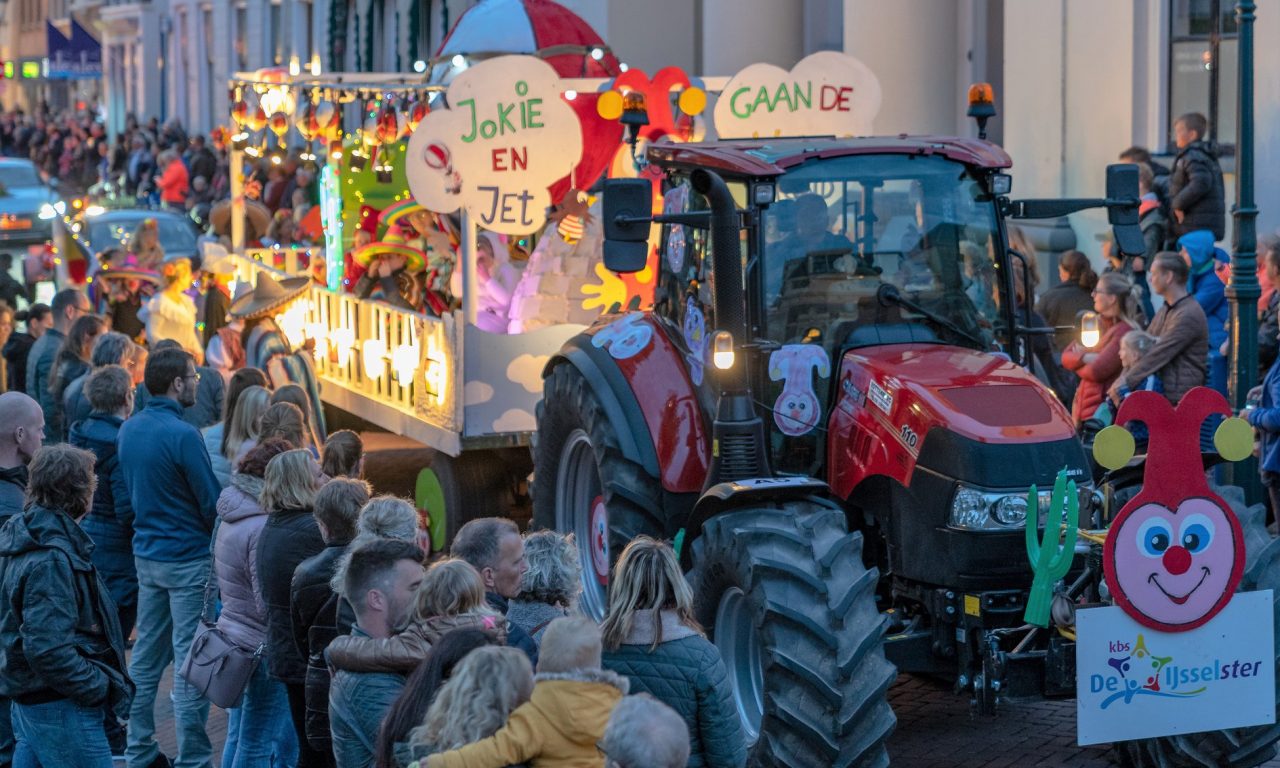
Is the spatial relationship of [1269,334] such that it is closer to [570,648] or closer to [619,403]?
[619,403]

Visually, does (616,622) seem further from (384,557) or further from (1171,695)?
(1171,695)

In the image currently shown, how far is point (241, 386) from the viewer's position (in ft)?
29.3

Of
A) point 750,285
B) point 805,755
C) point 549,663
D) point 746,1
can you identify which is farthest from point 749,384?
point 746,1

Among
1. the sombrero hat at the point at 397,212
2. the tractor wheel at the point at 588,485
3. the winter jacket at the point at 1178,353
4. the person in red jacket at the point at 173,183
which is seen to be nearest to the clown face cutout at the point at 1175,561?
the tractor wheel at the point at 588,485

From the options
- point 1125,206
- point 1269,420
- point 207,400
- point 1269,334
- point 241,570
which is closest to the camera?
point 241,570

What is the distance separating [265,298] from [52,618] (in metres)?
6.07

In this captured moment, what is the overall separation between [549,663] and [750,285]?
10.2 ft

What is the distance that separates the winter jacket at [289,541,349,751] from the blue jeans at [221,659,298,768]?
2.78 feet

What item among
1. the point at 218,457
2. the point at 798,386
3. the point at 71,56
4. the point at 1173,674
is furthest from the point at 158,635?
the point at 71,56

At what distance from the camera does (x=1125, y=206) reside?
753 cm

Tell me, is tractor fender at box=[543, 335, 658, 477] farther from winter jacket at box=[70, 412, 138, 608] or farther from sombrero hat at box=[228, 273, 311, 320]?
sombrero hat at box=[228, 273, 311, 320]

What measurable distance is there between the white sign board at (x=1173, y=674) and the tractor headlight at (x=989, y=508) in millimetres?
485

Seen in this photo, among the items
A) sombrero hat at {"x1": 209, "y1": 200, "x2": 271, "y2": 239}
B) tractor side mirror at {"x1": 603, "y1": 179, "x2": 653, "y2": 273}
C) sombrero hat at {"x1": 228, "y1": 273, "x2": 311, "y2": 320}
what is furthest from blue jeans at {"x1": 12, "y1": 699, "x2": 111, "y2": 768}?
sombrero hat at {"x1": 209, "y1": 200, "x2": 271, "y2": 239}

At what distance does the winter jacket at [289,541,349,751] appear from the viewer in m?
6.24
